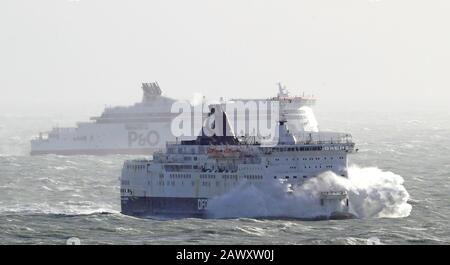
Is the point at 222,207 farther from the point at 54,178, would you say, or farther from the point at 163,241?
the point at 54,178

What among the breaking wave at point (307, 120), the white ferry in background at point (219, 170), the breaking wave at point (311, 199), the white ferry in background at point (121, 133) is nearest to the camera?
the breaking wave at point (311, 199)

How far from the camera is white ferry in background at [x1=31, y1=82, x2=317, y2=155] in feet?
431

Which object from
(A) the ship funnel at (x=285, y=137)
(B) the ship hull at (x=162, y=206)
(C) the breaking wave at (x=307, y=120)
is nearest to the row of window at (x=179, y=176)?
(B) the ship hull at (x=162, y=206)

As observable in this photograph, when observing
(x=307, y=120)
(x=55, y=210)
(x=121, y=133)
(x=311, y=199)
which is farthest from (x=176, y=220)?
(x=121, y=133)

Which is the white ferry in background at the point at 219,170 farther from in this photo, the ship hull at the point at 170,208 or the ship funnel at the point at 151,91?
the ship funnel at the point at 151,91

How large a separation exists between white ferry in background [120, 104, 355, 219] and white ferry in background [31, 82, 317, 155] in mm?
67855

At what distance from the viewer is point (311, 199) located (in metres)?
54.8

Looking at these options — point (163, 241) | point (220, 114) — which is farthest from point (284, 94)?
point (163, 241)

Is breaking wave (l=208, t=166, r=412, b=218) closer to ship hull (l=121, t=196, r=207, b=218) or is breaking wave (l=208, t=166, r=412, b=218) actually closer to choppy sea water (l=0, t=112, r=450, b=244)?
choppy sea water (l=0, t=112, r=450, b=244)

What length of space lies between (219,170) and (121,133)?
256ft

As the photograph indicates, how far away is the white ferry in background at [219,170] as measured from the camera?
183 feet

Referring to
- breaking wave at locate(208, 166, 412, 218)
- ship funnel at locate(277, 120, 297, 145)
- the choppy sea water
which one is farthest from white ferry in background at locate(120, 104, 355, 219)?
the choppy sea water

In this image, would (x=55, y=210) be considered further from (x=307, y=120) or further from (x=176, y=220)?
(x=307, y=120)

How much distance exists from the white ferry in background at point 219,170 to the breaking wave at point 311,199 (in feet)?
1.25
